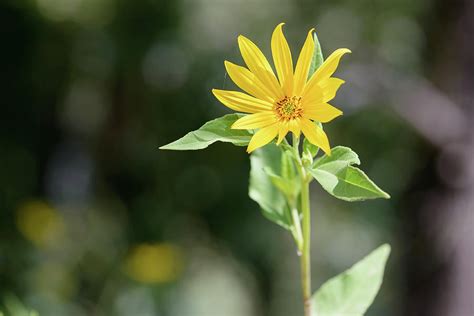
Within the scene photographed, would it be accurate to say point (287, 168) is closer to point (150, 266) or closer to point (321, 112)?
point (321, 112)

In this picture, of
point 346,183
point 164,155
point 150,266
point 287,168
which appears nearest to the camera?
point 346,183

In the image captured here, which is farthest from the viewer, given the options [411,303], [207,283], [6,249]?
[207,283]

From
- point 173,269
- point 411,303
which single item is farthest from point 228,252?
point 411,303

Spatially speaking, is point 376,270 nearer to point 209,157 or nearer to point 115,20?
point 115,20

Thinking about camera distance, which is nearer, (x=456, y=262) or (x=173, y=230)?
(x=456, y=262)

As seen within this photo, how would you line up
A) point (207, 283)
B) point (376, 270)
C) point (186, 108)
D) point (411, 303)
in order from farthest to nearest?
point (207, 283), point (186, 108), point (411, 303), point (376, 270)

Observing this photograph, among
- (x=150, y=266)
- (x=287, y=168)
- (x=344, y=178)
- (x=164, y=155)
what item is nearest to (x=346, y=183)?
(x=344, y=178)

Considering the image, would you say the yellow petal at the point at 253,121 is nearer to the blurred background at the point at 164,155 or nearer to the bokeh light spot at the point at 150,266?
the blurred background at the point at 164,155
